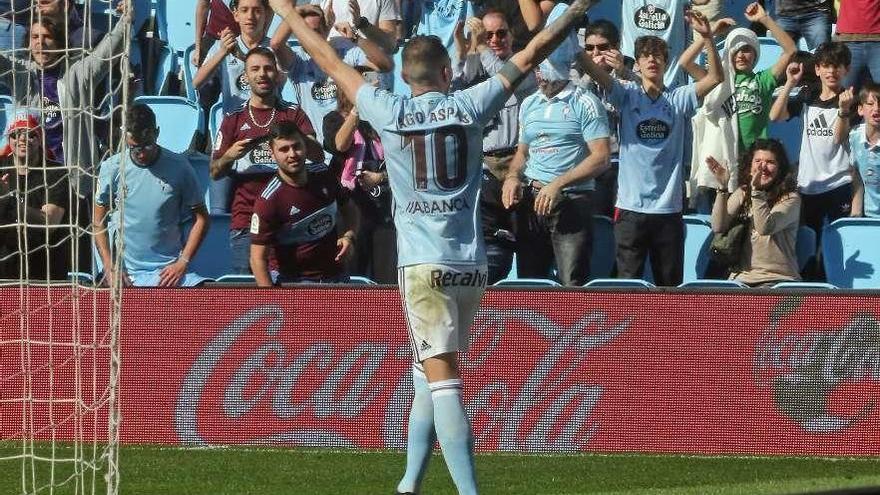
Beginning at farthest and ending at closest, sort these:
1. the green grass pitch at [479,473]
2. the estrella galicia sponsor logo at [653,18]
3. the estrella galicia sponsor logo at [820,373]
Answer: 1. the estrella galicia sponsor logo at [653,18]
2. the estrella galicia sponsor logo at [820,373]
3. the green grass pitch at [479,473]

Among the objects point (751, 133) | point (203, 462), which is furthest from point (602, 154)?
point (203, 462)

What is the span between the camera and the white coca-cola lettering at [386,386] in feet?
31.1

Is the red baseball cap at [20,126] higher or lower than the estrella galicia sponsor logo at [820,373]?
higher

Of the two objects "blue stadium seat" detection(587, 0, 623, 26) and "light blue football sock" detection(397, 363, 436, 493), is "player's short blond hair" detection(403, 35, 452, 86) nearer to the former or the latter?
"light blue football sock" detection(397, 363, 436, 493)

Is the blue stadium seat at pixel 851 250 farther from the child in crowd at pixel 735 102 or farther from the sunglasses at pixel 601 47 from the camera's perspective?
the sunglasses at pixel 601 47

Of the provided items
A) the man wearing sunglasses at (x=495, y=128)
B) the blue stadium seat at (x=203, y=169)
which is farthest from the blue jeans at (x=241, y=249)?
the man wearing sunglasses at (x=495, y=128)

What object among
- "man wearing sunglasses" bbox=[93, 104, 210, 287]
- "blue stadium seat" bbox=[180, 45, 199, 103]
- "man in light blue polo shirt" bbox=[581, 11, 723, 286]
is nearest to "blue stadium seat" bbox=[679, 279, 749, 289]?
"man in light blue polo shirt" bbox=[581, 11, 723, 286]

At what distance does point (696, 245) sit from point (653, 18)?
102 inches

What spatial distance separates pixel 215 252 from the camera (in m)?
11.8

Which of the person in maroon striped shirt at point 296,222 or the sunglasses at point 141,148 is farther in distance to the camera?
the sunglasses at point 141,148

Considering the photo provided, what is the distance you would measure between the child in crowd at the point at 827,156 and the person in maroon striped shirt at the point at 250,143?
155 inches

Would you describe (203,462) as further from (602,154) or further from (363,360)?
(602,154)

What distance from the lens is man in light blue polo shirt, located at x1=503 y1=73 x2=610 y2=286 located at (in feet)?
35.7

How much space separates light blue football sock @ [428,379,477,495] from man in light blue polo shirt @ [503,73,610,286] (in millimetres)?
4247
